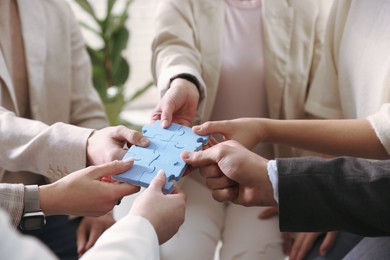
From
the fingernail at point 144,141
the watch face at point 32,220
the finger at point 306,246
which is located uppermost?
the fingernail at point 144,141

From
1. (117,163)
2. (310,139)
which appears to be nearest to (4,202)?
(117,163)

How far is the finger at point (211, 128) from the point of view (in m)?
1.04

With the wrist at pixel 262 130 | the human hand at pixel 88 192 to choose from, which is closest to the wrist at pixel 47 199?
the human hand at pixel 88 192

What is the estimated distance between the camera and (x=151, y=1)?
8.32ft

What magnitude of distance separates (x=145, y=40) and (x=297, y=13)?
4.57 ft

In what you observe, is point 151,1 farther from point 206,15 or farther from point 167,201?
point 167,201

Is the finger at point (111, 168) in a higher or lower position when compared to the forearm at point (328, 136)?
higher

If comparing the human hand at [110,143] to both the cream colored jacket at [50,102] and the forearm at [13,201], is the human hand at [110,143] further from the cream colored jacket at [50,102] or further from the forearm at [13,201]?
the forearm at [13,201]

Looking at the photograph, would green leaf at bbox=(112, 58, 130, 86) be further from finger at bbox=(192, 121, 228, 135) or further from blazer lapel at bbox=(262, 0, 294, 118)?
finger at bbox=(192, 121, 228, 135)

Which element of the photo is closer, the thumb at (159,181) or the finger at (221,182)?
the thumb at (159,181)

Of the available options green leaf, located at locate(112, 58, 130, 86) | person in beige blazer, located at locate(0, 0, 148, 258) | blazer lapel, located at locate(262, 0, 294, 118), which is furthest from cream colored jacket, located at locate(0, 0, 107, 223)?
green leaf, located at locate(112, 58, 130, 86)

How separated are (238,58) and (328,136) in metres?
0.37

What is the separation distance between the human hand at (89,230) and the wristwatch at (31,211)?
0.27 m

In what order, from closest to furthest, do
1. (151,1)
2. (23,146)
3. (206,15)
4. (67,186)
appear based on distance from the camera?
(67,186) < (23,146) < (206,15) < (151,1)
